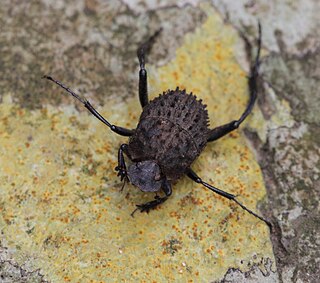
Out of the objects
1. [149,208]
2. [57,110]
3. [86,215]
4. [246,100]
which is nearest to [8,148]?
[57,110]

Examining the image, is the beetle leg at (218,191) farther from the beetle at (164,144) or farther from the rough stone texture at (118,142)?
the rough stone texture at (118,142)

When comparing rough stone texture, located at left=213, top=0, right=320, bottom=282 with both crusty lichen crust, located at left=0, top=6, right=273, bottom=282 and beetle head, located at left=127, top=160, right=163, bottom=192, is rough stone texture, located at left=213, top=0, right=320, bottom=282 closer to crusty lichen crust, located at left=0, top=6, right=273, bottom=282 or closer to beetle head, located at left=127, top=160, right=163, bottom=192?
crusty lichen crust, located at left=0, top=6, right=273, bottom=282

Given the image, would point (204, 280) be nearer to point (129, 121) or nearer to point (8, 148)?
point (129, 121)

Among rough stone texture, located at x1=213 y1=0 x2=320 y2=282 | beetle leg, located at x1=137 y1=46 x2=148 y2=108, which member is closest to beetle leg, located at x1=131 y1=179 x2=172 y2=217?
beetle leg, located at x1=137 y1=46 x2=148 y2=108

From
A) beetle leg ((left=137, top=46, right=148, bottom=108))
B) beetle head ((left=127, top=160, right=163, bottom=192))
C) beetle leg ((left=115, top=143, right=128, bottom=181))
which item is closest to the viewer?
beetle head ((left=127, top=160, right=163, bottom=192))

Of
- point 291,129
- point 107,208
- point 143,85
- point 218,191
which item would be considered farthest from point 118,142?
point 291,129

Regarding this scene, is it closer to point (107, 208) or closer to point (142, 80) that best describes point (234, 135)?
point (142, 80)
